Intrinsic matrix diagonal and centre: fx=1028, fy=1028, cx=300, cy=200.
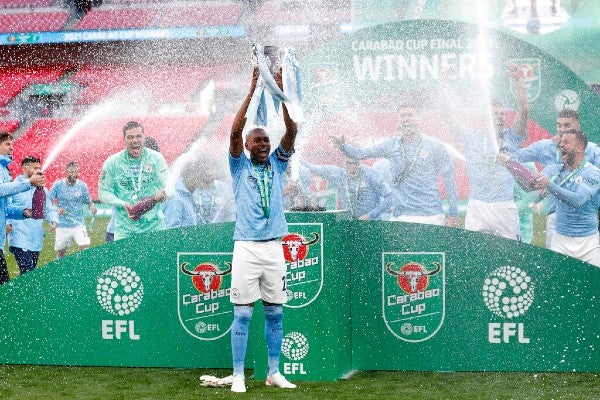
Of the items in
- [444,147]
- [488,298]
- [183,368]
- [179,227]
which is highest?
[444,147]

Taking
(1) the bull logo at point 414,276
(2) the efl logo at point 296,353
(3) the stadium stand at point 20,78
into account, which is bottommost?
(2) the efl logo at point 296,353

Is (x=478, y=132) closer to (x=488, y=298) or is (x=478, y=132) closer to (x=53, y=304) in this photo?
(x=488, y=298)

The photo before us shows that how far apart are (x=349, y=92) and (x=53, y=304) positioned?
2253mm

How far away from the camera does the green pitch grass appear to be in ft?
17.3

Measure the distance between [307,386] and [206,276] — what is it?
1.07 meters

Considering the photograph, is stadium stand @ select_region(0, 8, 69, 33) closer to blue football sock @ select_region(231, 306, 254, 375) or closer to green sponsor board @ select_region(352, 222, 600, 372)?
green sponsor board @ select_region(352, 222, 600, 372)

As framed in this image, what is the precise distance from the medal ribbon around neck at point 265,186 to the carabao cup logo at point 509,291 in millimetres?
1442

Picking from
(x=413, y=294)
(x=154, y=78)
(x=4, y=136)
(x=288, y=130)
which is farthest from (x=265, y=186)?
(x=4, y=136)

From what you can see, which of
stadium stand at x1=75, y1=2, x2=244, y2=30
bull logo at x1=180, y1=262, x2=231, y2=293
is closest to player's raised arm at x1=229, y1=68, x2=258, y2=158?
bull logo at x1=180, y1=262, x2=231, y2=293

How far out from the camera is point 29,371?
6164 millimetres

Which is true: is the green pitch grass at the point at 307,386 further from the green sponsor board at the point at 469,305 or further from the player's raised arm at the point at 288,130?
the player's raised arm at the point at 288,130

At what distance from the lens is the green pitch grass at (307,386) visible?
17.3 feet

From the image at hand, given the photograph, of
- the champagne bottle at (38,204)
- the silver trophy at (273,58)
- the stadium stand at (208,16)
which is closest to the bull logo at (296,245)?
the silver trophy at (273,58)

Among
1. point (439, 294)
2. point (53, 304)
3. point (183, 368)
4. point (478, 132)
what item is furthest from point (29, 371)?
point (478, 132)
